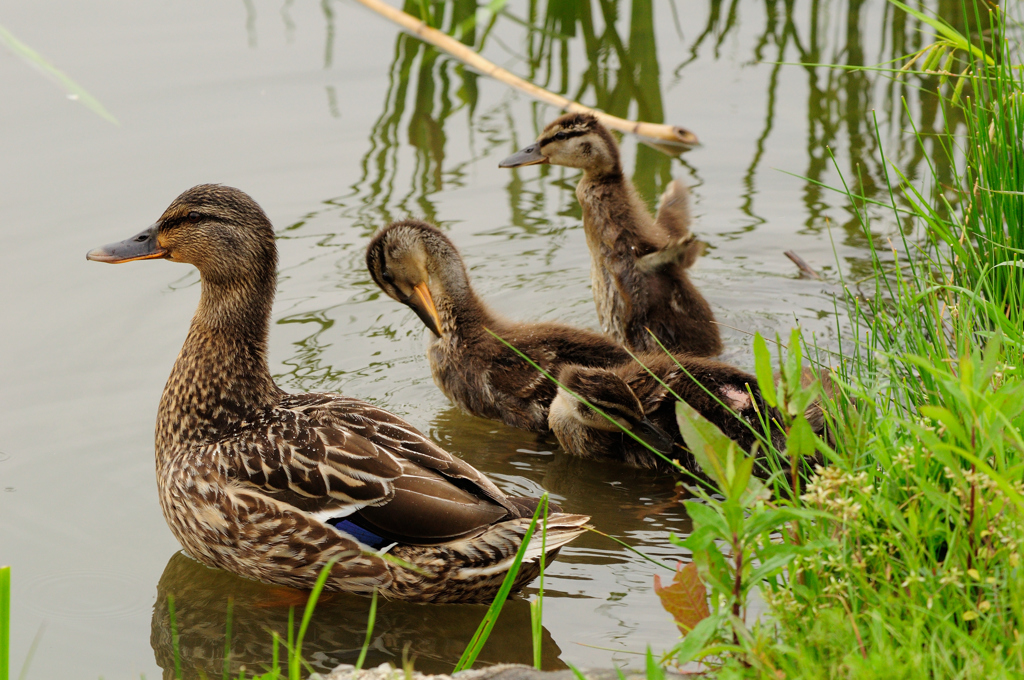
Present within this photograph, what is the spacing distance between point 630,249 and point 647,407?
1091 millimetres

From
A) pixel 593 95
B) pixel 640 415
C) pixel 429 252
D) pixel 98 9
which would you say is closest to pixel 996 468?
pixel 640 415

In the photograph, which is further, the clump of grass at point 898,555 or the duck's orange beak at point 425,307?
the duck's orange beak at point 425,307

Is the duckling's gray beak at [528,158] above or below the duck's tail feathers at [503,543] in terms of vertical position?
above

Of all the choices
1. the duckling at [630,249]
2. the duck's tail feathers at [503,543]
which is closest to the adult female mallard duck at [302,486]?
the duck's tail feathers at [503,543]

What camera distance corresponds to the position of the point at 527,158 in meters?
5.52

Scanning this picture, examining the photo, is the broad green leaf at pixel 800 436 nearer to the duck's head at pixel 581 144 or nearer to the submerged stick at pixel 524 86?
the duck's head at pixel 581 144

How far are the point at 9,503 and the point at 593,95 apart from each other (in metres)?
4.49

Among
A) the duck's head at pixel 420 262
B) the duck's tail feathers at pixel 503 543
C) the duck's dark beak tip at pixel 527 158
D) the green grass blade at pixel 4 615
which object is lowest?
the duck's tail feathers at pixel 503 543

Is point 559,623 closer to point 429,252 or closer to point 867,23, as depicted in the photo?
point 429,252

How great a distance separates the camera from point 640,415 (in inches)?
160

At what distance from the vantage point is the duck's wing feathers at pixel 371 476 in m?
3.24

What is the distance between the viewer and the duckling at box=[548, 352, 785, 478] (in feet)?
13.2

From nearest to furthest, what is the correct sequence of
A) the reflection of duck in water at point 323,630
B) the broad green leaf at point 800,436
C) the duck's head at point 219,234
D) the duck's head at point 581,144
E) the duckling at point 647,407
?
the broad green leaf at point 800,436 < the reflection of duck in water at point 323,630 < the duck's head at point 219,234 < the duckling at point 647,407 < the duck's head at point 581,144

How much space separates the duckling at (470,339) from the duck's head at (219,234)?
1008 mm
